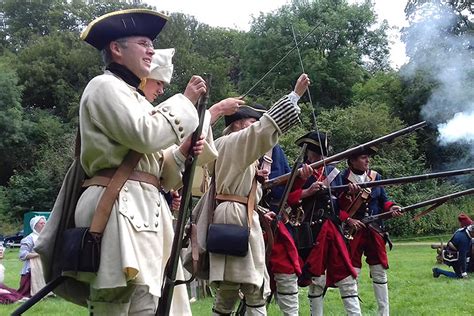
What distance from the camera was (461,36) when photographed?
61.4 feet

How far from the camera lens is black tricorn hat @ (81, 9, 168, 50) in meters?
3.15

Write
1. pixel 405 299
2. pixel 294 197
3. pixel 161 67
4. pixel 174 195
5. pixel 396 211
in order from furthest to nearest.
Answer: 1. pixel 405 299
2. pixel 396 211
3. pixel 294 197
4. pixel 174 195
5. pixel 161 67

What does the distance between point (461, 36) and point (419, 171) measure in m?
6.21

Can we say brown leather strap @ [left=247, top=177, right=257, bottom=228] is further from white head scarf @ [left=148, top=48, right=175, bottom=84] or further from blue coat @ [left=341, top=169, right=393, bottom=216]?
blue coat @ [left=341, top=169, right=393, bottom=216]

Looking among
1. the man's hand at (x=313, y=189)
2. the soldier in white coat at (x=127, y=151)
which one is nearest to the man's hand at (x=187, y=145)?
the soldier in white coat at (x=127, y=151)

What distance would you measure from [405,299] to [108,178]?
678cm

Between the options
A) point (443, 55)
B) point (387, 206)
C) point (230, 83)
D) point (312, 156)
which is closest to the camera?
point (312, 156)

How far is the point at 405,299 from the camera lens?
8.79 m

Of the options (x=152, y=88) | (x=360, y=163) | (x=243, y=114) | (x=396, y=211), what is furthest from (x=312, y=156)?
(x=152, y=88)

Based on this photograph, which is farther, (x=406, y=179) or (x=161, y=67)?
(x=406, y=179)

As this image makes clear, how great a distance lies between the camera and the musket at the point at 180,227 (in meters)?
3.00

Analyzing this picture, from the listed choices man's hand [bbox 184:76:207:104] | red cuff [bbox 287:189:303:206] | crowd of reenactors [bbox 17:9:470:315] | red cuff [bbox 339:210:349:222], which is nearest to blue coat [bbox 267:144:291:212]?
crowd of reenactors [bbox 17:9:470:315]

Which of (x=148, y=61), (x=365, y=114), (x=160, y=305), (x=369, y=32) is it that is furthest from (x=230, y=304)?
(x=369, y=32)

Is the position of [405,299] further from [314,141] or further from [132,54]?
[132,54]
